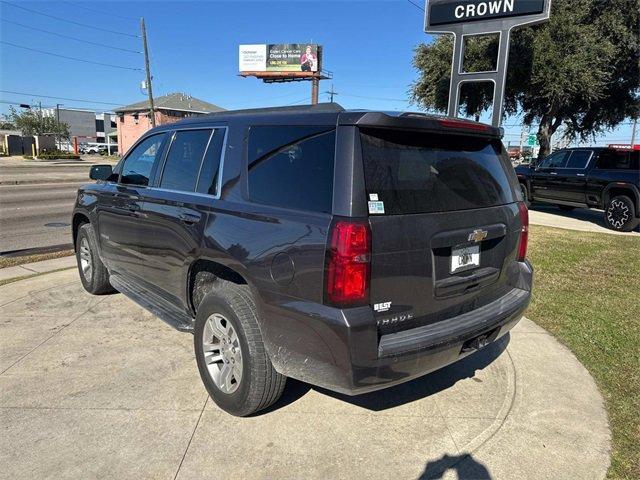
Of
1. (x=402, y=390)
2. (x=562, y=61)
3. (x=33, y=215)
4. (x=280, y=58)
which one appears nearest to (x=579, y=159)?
(x=562, y=61)

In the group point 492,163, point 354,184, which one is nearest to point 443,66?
point 492,163

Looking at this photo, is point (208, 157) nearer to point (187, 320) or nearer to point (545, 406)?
point (187, 320)

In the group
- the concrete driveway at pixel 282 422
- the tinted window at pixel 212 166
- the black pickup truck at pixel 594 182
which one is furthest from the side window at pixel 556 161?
the tinted window at pixel 212 166

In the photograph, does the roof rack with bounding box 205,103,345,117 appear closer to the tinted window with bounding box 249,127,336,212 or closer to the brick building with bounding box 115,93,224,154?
the tinted window with bounding box 249,127,336,212

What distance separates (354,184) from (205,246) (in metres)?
1.20

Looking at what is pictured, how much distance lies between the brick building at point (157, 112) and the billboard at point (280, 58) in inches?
324

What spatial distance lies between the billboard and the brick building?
27.0 ft

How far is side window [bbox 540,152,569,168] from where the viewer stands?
42.3ft

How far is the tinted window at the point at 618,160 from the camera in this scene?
11172mm

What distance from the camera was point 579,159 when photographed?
41.0ft

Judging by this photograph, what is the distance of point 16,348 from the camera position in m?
3.95

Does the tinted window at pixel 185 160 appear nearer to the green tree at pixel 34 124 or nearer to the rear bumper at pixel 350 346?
the rear bumper at pixel 350 346

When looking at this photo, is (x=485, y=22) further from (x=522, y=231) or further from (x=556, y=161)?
(x=522, y=231)

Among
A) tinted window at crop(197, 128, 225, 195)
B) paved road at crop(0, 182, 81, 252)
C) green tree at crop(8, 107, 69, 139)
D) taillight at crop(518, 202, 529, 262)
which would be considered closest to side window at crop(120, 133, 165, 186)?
tinted window at crop(197, 128, 225, 195)
